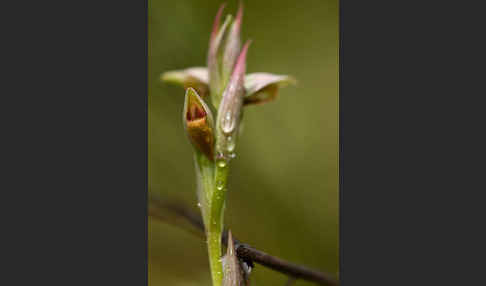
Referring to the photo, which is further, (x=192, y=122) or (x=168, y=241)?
(x=168, y=241)

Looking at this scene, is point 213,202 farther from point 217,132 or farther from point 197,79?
point 197,79

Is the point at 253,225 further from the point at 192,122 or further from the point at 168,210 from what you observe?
the point at 192,122

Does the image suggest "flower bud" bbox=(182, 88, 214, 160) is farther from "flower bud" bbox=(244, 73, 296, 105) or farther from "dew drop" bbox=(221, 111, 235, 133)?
"flower bud" bbox=(244, 73, 296, 105)

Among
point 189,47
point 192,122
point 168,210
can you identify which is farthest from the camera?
point 189,47

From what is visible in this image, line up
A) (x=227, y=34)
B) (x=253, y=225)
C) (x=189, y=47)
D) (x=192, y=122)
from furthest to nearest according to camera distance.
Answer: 1. (x=189, y=47)
2. (x=253, y=225)
3. (x=227, y=34)
4. (x=192, y=122)

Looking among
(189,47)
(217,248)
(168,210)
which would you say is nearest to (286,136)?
(189,47)

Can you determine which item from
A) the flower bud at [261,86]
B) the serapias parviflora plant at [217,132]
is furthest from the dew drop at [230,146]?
the flower bud at [261,86]

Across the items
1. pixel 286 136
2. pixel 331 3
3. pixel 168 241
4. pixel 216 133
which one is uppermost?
pixel 331 3

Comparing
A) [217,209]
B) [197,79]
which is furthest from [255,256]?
[197,79]
